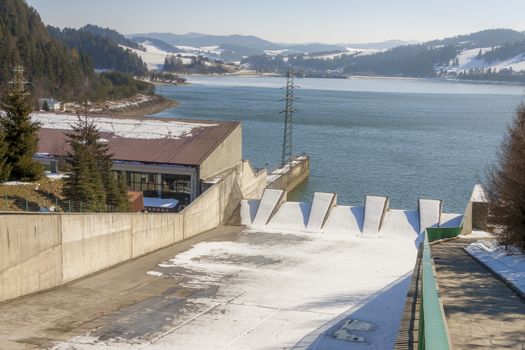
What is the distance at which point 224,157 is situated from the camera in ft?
93.6

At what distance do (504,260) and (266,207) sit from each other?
14.5 m

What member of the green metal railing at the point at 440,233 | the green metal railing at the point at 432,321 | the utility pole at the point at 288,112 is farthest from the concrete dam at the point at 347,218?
the green metal railing at the point at 432,321

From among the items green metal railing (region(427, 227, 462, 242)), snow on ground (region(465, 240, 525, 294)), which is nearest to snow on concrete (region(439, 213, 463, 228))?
green metal railing (region(427, 227, 462, 242))

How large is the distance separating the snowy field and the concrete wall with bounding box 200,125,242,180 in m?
4.38

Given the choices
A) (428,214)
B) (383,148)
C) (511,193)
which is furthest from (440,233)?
(383,148)

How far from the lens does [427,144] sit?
189ft

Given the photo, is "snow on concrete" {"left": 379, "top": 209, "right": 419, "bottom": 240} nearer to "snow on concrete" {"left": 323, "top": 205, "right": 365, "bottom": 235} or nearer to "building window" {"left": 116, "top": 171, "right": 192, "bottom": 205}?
"snow on concrete" {"left": 323, "top": 205, "right": 365, "bottom": 235}

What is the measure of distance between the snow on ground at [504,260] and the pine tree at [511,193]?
1.12 ft

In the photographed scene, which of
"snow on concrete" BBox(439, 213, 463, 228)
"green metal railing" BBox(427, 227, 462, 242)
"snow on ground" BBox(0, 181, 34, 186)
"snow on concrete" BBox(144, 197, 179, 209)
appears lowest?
"snow on concrete" BBox(439, 213, 463, 228)

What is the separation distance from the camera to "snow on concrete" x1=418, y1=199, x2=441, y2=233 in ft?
79.8

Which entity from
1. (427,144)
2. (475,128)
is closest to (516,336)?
(427,144)

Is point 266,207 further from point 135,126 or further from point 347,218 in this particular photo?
point 135,126

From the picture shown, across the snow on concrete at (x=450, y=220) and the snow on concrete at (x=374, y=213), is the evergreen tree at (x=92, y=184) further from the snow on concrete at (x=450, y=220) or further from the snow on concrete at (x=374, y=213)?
the snow on concrete at (x=450, y=220)

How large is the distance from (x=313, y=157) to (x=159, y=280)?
34.9 m
